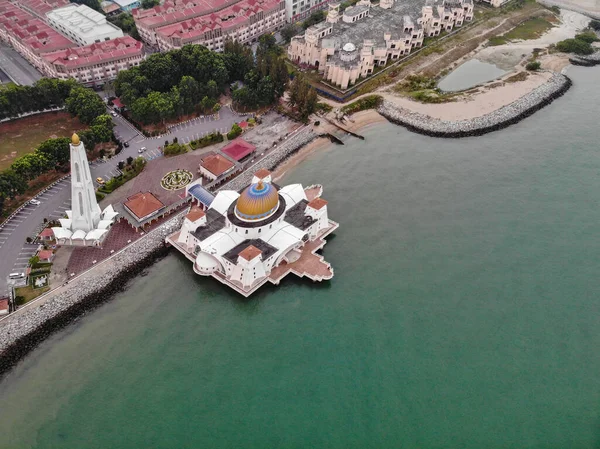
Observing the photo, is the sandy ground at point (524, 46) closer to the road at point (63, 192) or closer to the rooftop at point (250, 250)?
the road at point (63, 192)

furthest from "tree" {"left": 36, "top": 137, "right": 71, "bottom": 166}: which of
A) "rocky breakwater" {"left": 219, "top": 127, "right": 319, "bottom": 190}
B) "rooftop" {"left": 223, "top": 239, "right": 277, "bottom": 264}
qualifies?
"rooftop" {"left": 223, "top": 239, "right": 277, "bottom": 264}

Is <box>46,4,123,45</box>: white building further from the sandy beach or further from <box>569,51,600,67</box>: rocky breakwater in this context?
<box>569,51,600,67</box>: rocky breakwater

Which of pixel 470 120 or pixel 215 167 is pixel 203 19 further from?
pixel 470 120

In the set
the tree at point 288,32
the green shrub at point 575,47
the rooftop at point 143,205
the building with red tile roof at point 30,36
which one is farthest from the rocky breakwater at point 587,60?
the building with red tile roof at point 30,36

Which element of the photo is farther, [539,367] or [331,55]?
[331,55]

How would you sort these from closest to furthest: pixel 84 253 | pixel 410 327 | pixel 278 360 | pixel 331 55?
pixel 278 360
pixel 410 327
pixel 84 253
pixel 331 55

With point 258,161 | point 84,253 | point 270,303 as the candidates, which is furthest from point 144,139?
point 270,303

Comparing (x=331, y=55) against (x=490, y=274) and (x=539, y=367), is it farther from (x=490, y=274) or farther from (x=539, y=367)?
(x=539, y=367)
